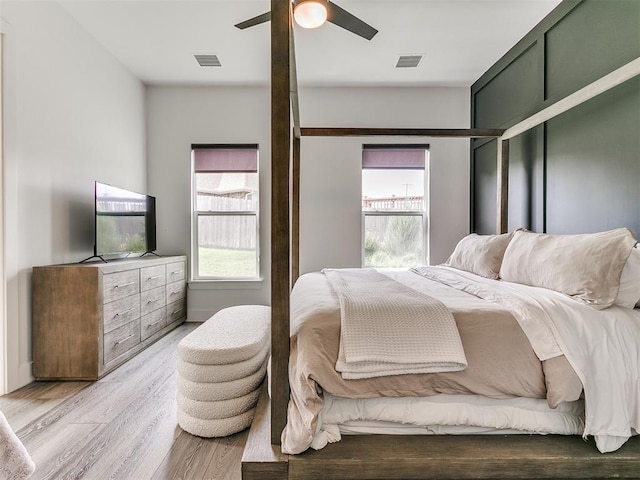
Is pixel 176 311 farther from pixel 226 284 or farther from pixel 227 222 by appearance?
pixel 227 222

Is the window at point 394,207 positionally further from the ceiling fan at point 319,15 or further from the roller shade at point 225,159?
the ceiling fan at point 319,15

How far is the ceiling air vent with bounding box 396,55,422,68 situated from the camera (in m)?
3.68

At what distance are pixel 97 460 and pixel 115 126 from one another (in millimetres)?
3211

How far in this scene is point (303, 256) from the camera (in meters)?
4.45

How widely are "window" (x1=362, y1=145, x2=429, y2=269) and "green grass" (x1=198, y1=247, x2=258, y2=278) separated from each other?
142 centimetres

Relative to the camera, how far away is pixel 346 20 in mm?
2357

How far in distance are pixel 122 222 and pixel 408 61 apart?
3.25 m

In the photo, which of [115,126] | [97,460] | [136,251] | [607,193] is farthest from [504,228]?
[115,126]

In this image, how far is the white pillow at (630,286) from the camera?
1625 millimetres

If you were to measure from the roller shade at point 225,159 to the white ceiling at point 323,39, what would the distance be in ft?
2.52

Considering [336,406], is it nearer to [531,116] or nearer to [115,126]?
[531,116]

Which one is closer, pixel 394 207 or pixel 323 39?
pixel 323 39

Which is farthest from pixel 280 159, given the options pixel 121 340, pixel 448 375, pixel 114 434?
pixel 121 340

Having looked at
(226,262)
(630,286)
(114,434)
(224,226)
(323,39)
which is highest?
(323,39)
